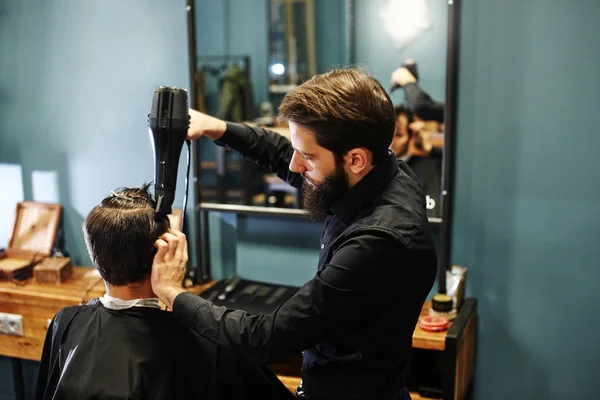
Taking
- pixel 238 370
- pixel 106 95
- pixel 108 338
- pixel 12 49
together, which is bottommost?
pixel 238 370

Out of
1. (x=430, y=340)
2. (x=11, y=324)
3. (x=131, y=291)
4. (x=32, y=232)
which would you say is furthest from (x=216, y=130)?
(x=32, y=232)

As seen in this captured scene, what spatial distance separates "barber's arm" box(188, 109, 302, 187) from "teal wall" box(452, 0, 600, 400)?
2.35 feet

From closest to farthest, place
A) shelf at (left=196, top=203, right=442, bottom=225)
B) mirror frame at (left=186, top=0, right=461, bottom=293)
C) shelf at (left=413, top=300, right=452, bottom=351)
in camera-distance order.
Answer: shelf at (left=413, top=300, right=452, bottom=351), mirror frame at (left=186, top=0, right=461, bottom=293), shelf at (left=196, top=203, right=442, bottom=225)

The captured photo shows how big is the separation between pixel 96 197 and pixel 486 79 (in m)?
1.82

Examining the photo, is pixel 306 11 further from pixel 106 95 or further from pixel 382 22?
pixel 106 95

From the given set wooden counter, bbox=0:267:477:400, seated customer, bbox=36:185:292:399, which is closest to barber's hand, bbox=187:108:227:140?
seated customer, bbox=36:185:292:399

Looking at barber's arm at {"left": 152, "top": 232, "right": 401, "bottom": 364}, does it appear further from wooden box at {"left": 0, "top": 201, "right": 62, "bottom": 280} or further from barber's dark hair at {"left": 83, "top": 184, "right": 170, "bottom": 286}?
wooden box at {"left": 0, "top": 201, "right": 62, "bottom": 280}

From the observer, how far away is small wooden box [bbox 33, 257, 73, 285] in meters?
2.62

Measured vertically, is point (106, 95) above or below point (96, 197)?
above

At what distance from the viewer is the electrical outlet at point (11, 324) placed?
2.56m

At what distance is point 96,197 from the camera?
2.88 meters

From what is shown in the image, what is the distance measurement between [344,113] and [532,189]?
1107mm

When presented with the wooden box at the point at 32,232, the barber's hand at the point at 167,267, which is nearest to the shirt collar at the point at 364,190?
the barber's hand at the point at 167,267

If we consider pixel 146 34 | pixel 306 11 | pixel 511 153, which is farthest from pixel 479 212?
pixel 146 34
